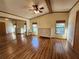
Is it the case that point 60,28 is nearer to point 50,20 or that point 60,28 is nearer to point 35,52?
point 50,20

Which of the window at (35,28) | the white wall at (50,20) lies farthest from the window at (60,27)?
the window at (35,28)

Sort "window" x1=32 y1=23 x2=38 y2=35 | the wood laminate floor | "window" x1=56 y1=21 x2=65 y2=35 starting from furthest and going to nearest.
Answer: "window" x1=32 y1=23 x2=38 y2=35
"window" x1=56 y1=21 x2=65 y2=35
the wood laminate floor

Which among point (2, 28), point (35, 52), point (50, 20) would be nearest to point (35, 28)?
point (50, 20)

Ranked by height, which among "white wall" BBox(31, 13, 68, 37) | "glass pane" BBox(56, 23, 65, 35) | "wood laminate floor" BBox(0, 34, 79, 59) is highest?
"white wall" BBox(31, 13, 68, 37)

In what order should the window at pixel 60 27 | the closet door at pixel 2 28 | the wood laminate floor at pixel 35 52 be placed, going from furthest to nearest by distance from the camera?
the closet door at pixel 2 28 < the window at pixel 60 27 < the wood laminate floor at pixel 35 52

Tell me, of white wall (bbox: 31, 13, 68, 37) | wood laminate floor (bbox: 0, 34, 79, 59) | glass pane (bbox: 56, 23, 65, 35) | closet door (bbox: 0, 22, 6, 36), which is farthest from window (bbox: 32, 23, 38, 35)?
closet door (bbox: 0, 22, 6, 36)

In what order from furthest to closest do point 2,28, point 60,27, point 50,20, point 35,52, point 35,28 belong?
point 2,28, point 35,28, point 50,20, point 60,27, point 35,52

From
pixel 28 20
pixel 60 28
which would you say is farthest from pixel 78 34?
pixel 28 20

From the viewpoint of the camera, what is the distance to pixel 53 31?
774cm

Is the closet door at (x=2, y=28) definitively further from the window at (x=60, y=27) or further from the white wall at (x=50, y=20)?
the window at (x=60, y=27)

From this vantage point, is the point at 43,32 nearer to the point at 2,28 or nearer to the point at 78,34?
the point at 78,34

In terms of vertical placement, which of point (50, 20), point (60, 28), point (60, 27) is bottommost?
point (60, 28)

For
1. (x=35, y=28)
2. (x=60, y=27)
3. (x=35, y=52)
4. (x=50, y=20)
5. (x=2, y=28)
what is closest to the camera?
(x=35, y=52)

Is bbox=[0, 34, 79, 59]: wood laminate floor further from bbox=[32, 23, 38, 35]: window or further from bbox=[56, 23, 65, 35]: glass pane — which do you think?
bbox=[32, 23, 38, 35]: window
